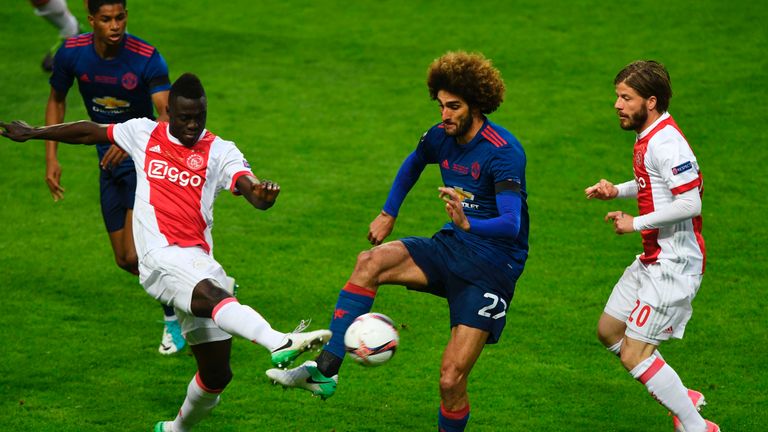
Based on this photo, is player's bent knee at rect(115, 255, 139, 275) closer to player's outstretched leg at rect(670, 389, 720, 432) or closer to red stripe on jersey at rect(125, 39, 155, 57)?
red stripe on jersey at rect(125, 39, 155, 57)

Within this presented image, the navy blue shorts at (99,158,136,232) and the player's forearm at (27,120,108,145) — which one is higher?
the player's forearm at (27,120,108,145)

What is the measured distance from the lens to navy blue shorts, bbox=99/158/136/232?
9320mm

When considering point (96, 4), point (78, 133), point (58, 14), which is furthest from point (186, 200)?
point (58, 14)

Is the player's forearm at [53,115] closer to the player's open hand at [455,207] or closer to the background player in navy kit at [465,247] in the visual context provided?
the background player in navy kit at [465,247]

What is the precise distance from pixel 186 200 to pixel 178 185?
0.36 feet

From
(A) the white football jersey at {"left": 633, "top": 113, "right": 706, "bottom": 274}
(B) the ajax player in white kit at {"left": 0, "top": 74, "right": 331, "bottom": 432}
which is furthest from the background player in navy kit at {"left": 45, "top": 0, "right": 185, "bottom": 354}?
(A) the white football jersey at {"left": 633, "top": 113, "right": 706, "bottom": 274}

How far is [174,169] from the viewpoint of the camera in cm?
712

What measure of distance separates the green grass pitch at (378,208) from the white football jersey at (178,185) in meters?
1.77

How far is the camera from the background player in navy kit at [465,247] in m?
6.96

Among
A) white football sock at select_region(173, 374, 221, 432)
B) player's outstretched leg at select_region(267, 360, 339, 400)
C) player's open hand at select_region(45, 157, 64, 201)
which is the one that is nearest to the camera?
player's outstretched leg at select_region(267, 360, 339, 400)

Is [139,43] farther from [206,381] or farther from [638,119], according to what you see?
[638,119]

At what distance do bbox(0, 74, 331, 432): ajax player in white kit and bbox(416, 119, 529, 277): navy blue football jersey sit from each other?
130 centimetres

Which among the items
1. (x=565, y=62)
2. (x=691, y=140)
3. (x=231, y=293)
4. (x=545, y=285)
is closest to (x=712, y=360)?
(x=545, y=285)

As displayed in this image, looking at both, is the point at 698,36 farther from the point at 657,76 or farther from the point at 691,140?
the point at 657,76
